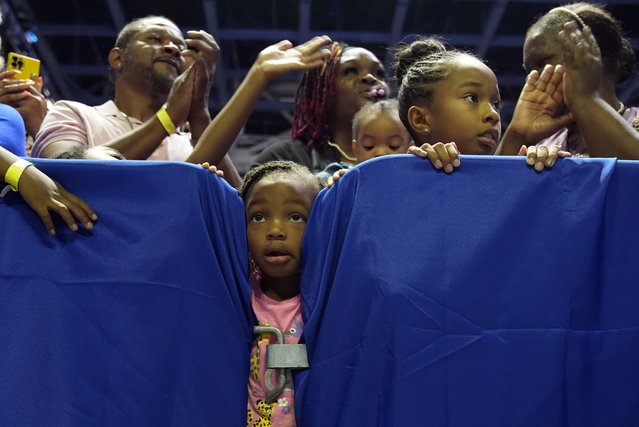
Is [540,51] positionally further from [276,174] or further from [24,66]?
[24,66]

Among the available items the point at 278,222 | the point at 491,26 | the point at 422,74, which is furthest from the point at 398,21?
the point at 278,222

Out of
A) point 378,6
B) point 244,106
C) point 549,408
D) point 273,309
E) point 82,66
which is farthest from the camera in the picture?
point 82,66

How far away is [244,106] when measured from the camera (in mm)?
2375

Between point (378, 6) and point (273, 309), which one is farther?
point (378, 6)

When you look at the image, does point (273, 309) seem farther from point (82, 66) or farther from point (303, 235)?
point (82, 66)

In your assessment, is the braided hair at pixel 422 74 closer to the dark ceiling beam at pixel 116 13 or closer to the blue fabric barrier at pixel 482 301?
the blue fabric barrier at pixel 482 301

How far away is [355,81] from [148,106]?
765 mm

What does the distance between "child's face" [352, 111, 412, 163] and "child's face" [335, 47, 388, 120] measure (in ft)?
1.13

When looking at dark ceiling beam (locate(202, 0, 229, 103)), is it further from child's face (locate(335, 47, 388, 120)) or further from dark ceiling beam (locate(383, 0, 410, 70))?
child's face (locate(335, 47, 388, 120))

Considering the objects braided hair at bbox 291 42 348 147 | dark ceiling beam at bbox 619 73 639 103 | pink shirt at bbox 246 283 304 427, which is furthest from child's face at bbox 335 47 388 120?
dark ceiling beam at bbox 619 73 639 103

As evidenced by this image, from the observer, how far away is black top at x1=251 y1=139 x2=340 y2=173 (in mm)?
2922

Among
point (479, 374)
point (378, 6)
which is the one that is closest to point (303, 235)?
point (479, 374)

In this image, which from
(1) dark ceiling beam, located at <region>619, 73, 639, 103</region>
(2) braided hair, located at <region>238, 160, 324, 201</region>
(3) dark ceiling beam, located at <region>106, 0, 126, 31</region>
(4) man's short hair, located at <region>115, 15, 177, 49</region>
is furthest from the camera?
(1) dark ceiling beam, located at <region>619, 73, 639, 103</region>

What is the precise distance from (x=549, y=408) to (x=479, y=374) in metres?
0.14
